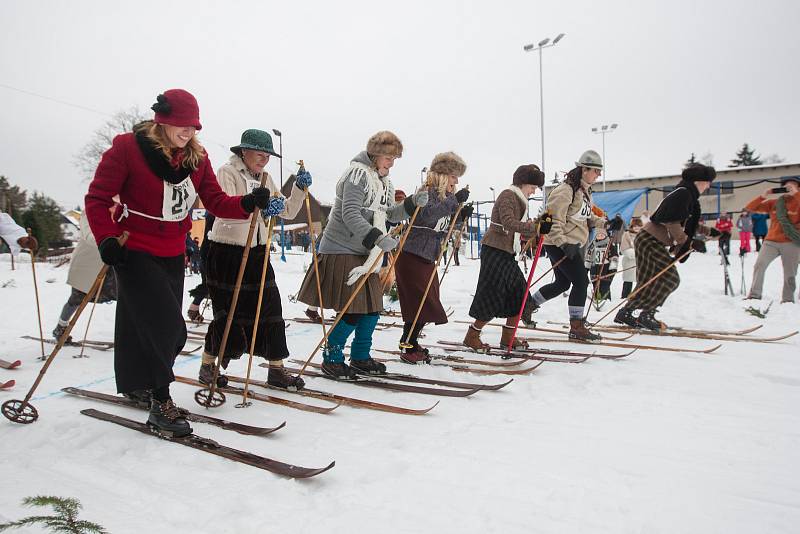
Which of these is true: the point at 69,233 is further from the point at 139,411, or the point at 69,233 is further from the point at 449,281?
the point at 139,411

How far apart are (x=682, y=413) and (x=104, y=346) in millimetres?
4713

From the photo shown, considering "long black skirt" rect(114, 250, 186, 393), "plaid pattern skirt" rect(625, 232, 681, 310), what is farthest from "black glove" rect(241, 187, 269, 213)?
"plaid pattern skirt" rect(625, 232, 681, 310)

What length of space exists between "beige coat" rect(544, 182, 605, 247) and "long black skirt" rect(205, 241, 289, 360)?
2806 millimetres

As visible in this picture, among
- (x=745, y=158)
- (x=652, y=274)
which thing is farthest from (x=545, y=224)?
(x=745, y=158)

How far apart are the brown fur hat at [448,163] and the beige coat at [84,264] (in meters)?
3.09

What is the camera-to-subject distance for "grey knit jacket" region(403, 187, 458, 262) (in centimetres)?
395

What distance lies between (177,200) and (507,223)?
2.59 meters

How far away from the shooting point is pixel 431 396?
305cm

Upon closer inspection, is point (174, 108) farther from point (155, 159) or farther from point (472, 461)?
point (472, 461)

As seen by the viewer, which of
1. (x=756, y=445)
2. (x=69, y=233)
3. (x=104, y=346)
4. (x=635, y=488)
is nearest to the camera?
(x=635, y=488)

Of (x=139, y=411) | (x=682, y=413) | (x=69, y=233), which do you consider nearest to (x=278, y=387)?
(x=139, y=411)

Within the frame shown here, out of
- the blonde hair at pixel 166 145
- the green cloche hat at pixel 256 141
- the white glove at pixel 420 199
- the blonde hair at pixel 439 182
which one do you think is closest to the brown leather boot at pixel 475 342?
the blonde hair at pixel 439 182

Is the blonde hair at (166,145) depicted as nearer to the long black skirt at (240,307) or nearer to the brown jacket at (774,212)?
the long black skirt at (240,307)

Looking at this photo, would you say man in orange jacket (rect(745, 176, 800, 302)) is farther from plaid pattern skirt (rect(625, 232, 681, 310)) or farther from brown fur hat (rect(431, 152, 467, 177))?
brown fur hat (rect(431, 152, 467, 177))
